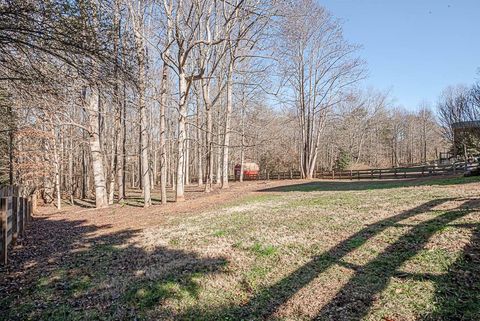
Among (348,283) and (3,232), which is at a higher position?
(3,232)

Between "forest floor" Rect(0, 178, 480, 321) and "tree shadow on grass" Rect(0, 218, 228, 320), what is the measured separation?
0.7 inches

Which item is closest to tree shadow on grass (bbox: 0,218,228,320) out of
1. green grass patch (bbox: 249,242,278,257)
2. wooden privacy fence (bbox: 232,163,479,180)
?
green grass patch (bbox: 249,242,278,257)

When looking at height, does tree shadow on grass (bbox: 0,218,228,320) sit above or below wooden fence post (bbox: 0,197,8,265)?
below

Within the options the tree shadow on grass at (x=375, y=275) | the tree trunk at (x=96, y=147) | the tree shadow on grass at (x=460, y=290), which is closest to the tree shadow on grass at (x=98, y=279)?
the tree shadow on grass at (x=375, y=275)

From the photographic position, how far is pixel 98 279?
16.9 ft

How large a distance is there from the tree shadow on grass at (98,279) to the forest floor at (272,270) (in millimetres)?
19

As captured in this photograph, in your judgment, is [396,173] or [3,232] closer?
[3,232]

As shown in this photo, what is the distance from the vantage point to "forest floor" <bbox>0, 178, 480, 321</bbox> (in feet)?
12.6

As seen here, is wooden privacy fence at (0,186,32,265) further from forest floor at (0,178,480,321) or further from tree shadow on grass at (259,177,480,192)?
tree shadow on grass at (259,177,480,192)

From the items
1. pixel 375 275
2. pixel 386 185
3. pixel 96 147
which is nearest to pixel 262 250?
pixel 375 275

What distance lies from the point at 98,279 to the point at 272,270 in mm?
2920

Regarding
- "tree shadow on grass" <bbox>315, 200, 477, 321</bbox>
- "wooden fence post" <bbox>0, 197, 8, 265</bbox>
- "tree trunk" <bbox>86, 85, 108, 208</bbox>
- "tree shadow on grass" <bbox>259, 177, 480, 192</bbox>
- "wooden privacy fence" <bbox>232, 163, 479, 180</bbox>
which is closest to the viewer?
"tree shadow on grass" <bbox>315, 200, 477, 321</bbox>

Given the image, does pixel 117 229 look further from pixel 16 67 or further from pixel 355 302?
pixel 355 302

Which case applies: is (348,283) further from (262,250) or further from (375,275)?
(262,250)
